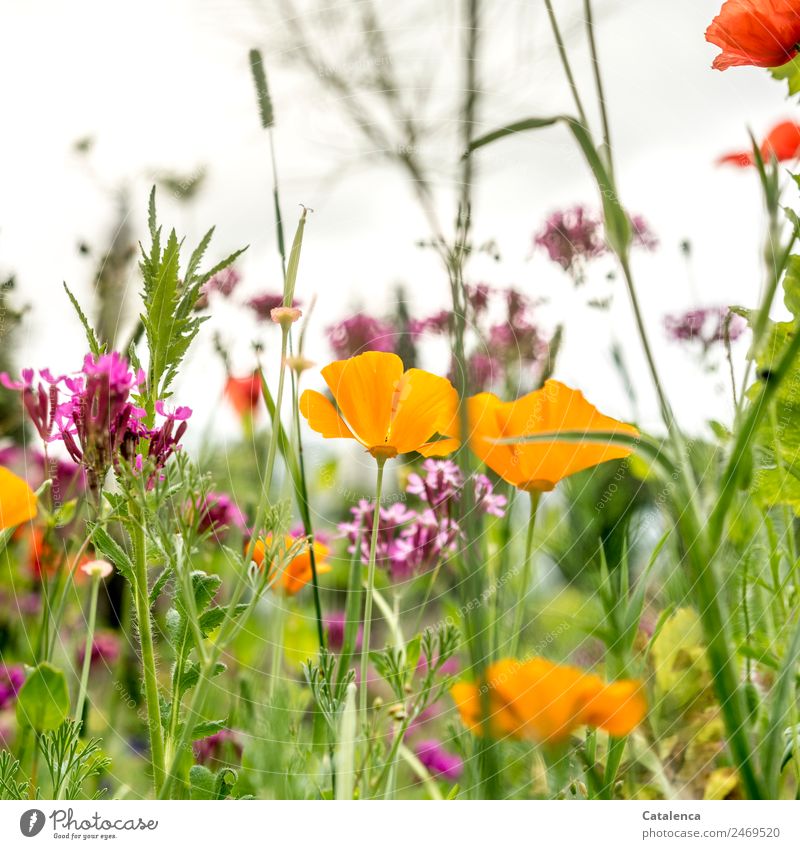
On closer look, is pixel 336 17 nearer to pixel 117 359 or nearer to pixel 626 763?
pixel 117 359

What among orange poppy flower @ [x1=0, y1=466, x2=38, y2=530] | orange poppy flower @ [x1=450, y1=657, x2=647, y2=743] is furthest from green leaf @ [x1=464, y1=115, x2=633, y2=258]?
orange poppy flower @ [x1=0, y1=466, x2=38, y2=530]

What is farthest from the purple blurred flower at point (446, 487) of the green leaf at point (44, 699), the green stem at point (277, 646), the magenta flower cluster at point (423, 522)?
the green leaf at point (44, 699)

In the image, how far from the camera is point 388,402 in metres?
0.42

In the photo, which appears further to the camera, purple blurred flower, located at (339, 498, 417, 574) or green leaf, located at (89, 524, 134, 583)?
purple blurred flower, located at (339, 498, 417, 574)

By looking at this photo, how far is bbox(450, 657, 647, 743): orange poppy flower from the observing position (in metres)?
0.40

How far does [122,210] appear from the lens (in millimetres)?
488

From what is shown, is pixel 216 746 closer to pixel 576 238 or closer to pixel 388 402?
pixel 388 402

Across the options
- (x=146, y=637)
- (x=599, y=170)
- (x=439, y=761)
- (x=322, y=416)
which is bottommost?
(x=439, y=761)

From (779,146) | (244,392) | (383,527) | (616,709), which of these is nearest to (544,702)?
(616,709)

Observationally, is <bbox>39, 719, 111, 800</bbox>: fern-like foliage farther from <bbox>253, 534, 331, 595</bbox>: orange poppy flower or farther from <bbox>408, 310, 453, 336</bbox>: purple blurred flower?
<bbox>408, 310, 453, 336</bbox>: purple blurred flower

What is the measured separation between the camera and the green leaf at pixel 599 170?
432 millimetres

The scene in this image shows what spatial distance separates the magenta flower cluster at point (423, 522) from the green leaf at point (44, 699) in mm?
171

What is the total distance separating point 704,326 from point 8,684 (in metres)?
0.52

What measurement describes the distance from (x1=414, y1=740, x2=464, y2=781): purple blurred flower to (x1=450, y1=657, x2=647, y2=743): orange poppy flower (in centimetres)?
9
